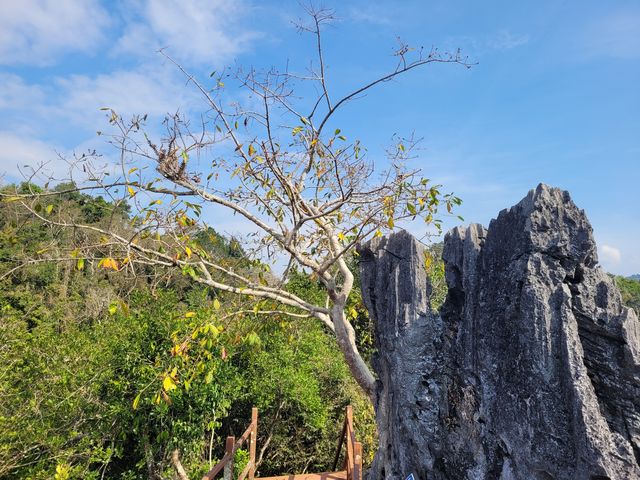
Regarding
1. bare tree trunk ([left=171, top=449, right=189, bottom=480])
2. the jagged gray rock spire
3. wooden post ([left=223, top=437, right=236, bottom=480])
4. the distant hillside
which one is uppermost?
the distant hillside

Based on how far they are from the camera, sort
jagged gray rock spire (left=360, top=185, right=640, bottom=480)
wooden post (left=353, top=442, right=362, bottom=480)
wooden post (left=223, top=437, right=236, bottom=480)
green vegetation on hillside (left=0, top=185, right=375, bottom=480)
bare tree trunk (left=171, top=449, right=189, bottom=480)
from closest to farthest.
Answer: jagged gray rock spire (left=360, top=185, right=640, bottom=480) < wooden post (left=353, top=442, right=362, bottom=480) < green vegetation on hillside (left=0, top=185, right=375, bottom=480) < wooden post (left=223, top=437, right=236, bottom=480) < bare tree trunk (left=171, top=449, right=189, bottom=480)

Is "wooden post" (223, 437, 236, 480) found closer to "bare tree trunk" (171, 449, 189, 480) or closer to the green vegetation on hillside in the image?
the green vegetation on hillside

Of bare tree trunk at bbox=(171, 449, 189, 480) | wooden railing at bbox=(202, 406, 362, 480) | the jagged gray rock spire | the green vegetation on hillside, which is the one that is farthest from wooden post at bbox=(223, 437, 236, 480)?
the jagged gray rock spire

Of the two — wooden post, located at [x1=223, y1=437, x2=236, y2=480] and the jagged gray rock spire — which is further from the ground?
the jagged gray rock spire

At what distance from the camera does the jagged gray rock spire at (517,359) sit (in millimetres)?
2133

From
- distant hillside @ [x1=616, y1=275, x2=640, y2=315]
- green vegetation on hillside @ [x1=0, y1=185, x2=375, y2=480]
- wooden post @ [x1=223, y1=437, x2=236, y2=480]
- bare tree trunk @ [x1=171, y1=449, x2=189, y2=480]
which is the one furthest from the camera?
distant hillside @ [x1=616, y1=275, x2=640, y2=315]

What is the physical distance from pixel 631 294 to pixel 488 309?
28.1m

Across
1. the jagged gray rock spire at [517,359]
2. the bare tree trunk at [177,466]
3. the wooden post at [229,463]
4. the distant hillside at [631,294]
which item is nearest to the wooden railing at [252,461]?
the wooden post at [229,463]

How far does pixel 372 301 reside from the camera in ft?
11.6

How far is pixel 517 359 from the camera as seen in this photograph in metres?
2.34

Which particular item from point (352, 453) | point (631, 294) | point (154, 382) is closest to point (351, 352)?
point (352, 453)

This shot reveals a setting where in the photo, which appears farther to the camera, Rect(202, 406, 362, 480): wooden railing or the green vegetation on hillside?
the green vegetation on hillside

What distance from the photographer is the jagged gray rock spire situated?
2.13 m

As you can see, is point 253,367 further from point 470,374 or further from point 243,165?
point 470,374
